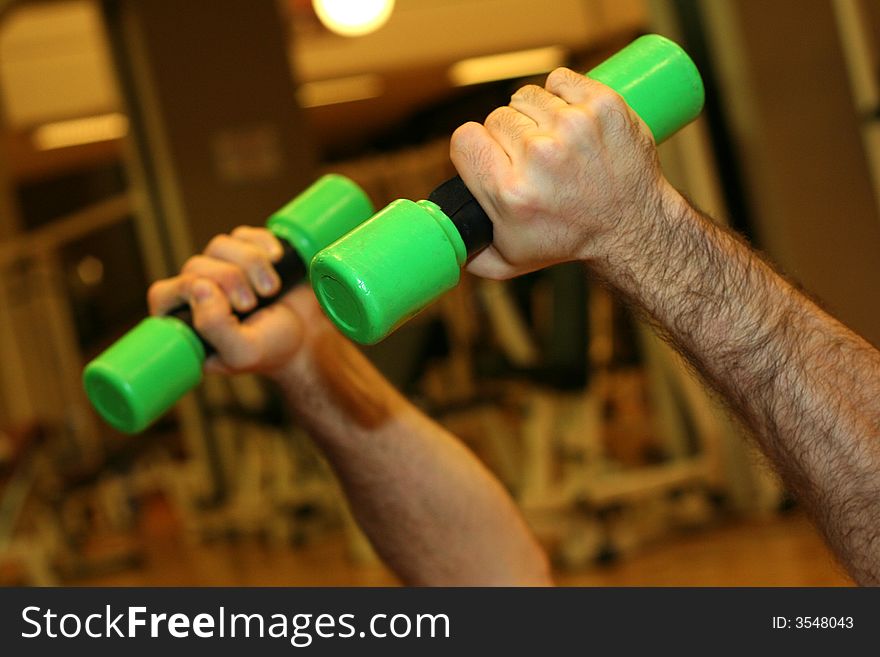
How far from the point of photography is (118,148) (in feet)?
32.0

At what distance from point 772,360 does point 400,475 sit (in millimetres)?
454

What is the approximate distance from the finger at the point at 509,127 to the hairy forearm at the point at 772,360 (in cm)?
8

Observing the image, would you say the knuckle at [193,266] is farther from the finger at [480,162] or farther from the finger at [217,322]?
the finger at [480,162]

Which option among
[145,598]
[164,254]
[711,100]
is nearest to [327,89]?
[164,254]

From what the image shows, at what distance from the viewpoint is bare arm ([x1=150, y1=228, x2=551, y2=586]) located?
3.43 ft

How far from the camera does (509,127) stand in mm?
638

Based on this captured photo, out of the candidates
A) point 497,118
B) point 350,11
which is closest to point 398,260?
point 497,118

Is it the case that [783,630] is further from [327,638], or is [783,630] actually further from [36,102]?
[36,102]

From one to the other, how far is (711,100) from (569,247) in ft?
9.33

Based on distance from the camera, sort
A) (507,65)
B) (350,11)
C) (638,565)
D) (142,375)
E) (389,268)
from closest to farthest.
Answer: (389,268), (142,375), (638,565), (350,11), (507,65)

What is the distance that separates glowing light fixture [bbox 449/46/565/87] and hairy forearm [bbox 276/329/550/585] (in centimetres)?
716

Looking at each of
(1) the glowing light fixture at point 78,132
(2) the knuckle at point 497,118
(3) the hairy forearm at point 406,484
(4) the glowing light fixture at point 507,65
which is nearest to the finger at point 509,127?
(2) the knuckle at point 497,118

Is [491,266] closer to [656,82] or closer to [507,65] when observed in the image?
[656,82]

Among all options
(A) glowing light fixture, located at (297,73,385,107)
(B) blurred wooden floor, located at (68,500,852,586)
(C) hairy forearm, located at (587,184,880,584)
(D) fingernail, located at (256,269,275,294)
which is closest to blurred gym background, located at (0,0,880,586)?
(B) blurred wooden floor, located at (68,500,852,586)
